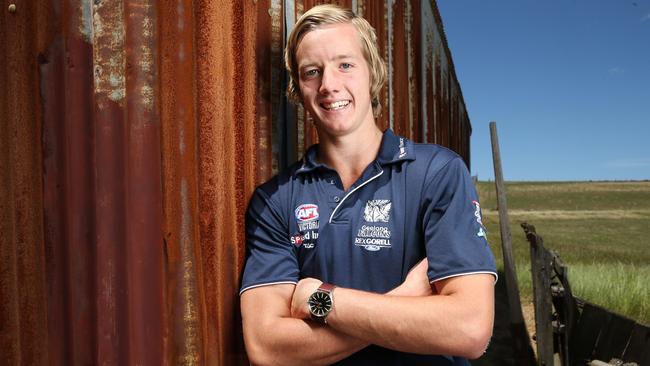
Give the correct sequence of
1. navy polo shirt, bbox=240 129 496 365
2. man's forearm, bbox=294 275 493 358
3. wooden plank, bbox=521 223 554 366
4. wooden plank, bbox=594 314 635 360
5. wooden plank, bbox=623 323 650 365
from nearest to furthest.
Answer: man's forearm, bbox=294 275 493 358, navy polo shirt, bbox=240 129 496 365, wooden plank, bbox=623 323 650 365, wooden plank, bbox=594 314 635 360, wooden plank, bbox=521 223 554 366

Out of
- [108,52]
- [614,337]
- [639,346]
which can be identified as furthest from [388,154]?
[614,337]

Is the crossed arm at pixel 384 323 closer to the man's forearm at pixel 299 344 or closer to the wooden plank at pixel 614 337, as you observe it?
the man's forearm at pixel 299 344

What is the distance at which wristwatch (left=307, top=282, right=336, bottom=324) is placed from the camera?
169 cm

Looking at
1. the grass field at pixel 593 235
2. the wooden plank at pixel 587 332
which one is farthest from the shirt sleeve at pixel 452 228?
the grass field at pixel 593 235

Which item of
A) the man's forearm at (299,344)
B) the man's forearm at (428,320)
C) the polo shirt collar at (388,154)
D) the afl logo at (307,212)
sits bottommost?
the man's forearm at (299,344)

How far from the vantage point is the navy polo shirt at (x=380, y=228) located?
171 centimetres

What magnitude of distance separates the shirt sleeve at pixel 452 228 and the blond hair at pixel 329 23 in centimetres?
51

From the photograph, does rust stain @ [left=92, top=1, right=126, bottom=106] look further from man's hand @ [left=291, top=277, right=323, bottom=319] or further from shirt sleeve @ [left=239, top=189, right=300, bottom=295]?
man's hand @ [left=291, top=277, right=323, bottom=319]

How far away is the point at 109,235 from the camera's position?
174 cm

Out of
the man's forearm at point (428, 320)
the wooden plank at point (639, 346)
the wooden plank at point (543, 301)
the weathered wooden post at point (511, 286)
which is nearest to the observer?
the man's forearm at point (428, 320)

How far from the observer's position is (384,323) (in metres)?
1.62

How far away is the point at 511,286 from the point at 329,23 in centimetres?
633

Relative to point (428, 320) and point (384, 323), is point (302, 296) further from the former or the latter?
point (428, 320)

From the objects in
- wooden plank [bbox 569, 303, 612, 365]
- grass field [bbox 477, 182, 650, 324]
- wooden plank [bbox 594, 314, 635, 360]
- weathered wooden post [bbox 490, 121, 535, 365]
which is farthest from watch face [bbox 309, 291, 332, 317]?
grass field [bbox 477, 182, 650, 324]
